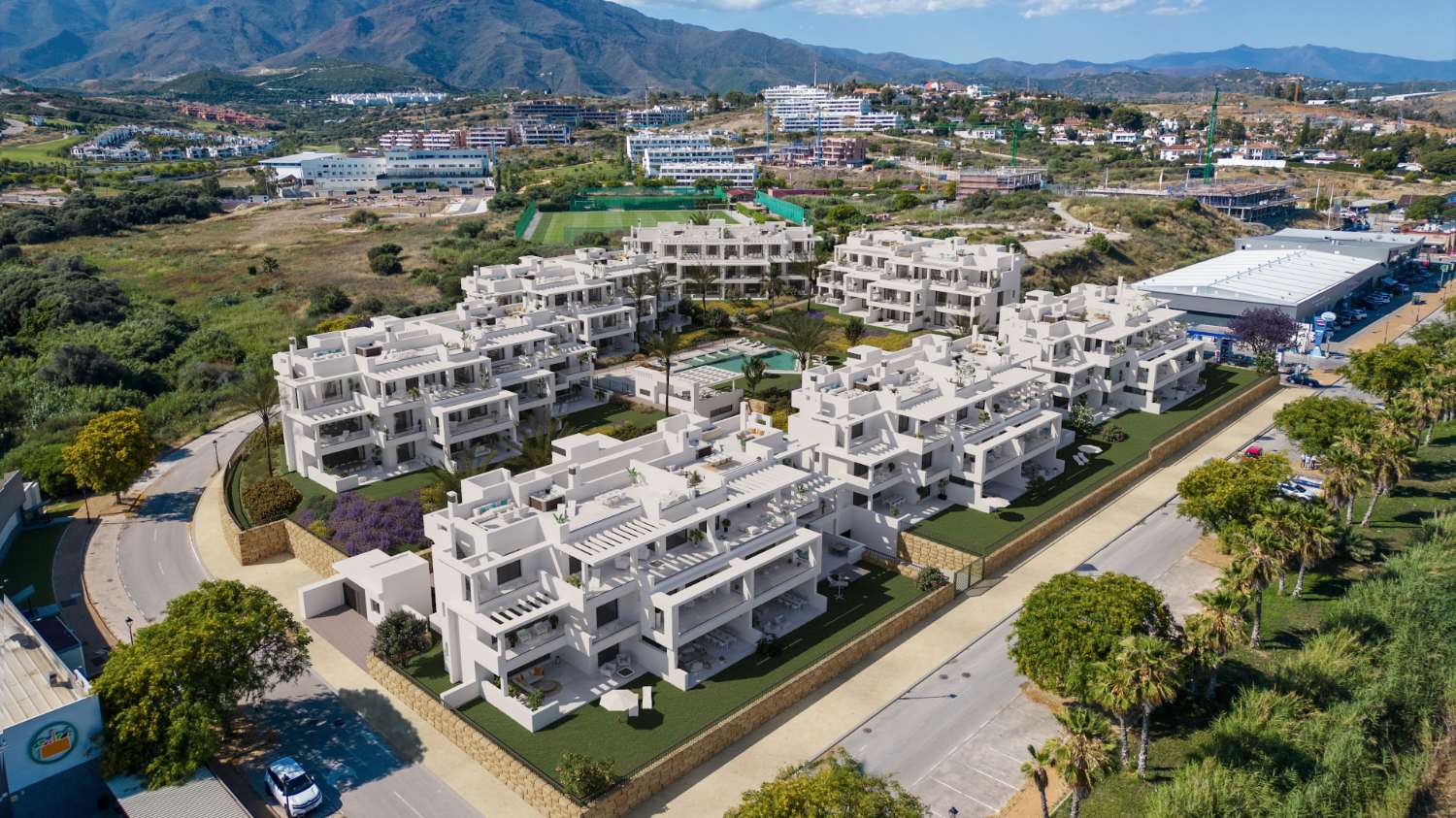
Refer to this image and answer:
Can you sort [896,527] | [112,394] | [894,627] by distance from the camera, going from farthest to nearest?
[112,394], [896,527], [894,627]

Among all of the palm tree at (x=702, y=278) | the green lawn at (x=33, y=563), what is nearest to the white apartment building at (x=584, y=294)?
the palm tree at (x=702, y=278)

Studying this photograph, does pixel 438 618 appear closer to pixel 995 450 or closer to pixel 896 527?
pixel 896 527

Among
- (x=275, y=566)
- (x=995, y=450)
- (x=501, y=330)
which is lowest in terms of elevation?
(x=275, y=566)

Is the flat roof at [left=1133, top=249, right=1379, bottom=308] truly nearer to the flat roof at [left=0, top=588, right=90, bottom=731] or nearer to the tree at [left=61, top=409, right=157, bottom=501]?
the tree at [left=61, top=409, right=157, bottom=501]

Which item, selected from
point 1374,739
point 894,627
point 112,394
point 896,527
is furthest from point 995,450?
point 112,394

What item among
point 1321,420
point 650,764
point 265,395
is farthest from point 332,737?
Result: point 1321,420

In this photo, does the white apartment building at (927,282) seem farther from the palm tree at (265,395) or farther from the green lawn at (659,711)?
the palm tree at (265,395)

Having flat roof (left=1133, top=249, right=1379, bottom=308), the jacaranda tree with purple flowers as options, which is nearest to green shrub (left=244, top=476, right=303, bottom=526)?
the jacaranda tree with purple flowers
